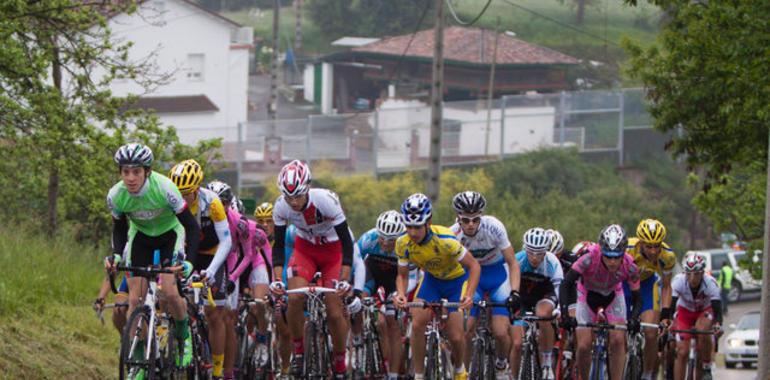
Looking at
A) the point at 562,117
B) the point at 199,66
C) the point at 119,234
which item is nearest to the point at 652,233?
the point at 119,234

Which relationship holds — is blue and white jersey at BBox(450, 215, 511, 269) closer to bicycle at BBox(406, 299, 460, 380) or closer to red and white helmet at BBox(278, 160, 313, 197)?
bicycle at BBox(406, 299, 460, 380)

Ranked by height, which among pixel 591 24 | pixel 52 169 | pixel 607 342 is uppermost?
pixel 591 24

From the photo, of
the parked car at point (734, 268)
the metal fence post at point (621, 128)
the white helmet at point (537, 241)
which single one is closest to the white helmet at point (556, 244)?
the white helmet at point (537, 241)

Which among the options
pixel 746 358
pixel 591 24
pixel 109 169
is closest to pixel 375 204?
pixel 591 24

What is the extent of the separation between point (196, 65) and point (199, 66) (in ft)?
0.58

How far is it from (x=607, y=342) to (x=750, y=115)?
8.44m

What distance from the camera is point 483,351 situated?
14.0 metres

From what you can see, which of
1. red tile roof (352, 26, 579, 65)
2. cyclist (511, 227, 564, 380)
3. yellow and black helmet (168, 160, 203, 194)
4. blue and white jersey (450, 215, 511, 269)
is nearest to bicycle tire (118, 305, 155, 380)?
yellow and black helmet (168, 160, 203, 194)

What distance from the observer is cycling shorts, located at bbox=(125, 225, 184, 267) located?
12.5 metres

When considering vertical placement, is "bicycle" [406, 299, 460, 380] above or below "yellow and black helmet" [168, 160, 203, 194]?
below

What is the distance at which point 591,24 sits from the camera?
6825cm

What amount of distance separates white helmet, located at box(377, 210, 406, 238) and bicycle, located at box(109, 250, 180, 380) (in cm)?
285

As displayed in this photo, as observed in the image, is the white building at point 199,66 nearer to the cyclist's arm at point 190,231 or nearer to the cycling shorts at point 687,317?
the cycling shorts at point 687,317

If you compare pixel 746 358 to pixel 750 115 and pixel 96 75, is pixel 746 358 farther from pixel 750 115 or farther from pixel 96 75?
pixel 96 75
